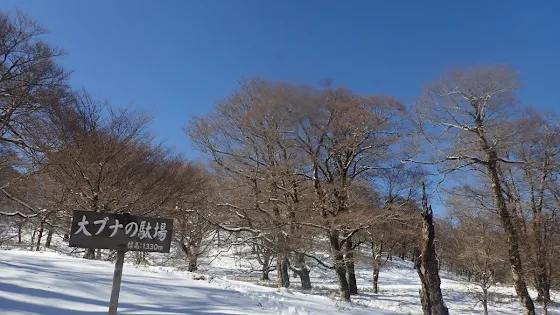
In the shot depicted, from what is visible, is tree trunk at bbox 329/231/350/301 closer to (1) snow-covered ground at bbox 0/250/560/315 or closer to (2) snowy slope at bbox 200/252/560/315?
(2) snowy slope at bbox 200/252/560/315

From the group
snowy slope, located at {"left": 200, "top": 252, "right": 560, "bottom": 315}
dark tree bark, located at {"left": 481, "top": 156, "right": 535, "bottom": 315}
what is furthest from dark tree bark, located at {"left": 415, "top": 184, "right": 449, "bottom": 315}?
dark tree bark, located at {"left": 481, "top": 156, "right": 535, "bottom": 315}

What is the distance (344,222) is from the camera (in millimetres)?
12523

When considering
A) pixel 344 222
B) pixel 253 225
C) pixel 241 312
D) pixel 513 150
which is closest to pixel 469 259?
pixel 513 150

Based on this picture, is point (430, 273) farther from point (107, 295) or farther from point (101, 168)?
point (101, 168)

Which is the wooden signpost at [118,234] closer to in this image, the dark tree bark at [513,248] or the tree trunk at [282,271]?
the dark tree bark at [513,248]

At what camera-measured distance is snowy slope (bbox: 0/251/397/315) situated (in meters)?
5.15

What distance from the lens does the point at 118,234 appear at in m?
3.87

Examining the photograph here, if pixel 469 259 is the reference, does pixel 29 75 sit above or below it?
above

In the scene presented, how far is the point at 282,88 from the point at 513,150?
28.6 ft

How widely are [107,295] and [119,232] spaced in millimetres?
2914

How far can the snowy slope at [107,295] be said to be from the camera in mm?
5152

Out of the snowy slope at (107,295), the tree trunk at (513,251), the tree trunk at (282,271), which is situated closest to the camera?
the snowy slope at (107,295)

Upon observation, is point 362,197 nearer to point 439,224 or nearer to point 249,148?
point 249,148

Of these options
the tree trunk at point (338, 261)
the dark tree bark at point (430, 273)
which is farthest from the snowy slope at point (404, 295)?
the dark tree bark at point (430, 273)
